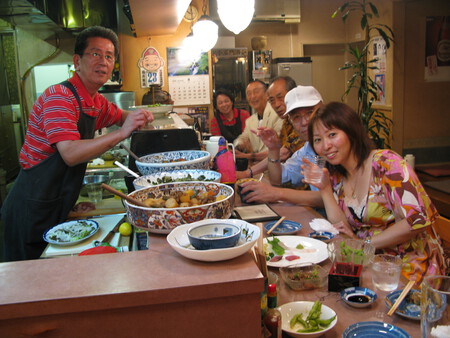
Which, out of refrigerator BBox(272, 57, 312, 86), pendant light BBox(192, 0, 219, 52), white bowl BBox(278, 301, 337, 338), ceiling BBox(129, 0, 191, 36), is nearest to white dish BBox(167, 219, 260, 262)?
white bowl BBox(278, 301, 337, 338)

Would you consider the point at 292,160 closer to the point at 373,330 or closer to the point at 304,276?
the point at 304,276

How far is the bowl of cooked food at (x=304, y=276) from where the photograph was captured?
1.47m

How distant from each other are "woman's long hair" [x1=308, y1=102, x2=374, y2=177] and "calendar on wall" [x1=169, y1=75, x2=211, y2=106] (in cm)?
470

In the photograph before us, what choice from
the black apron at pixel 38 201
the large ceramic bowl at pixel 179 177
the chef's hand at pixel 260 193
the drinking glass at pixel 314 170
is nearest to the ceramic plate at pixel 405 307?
the large ceramic bowl at pixel 179 177

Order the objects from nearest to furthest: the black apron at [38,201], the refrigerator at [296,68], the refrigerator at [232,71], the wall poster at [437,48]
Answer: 1. the black apron at [38,201]
2. the wall poster at [437,48]
3. the refrigerator at [232,71]
4. the refrigerator at [296,68]

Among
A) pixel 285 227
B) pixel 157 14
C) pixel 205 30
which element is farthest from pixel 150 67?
pixel 285 227

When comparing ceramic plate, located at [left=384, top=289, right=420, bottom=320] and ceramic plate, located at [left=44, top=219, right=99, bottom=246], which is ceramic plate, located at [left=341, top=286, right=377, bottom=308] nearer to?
ceramic plate, located at [left=384, top=289, right=420, bottom=320]

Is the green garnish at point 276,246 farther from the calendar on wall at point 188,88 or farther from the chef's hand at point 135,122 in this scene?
the calendar on wall at point 188,88

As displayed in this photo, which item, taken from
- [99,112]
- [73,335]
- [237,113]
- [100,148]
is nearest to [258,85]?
[237,113]

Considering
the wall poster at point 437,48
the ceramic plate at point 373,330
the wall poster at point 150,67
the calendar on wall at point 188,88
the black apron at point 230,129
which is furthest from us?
the wall poster at point 437,48

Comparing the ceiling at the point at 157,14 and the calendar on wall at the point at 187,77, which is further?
the calendar on wall at the point at 187,77

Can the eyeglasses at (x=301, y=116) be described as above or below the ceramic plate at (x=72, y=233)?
above

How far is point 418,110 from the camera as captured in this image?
6988 millimetres

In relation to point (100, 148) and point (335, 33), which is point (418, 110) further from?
point (100, 148)
